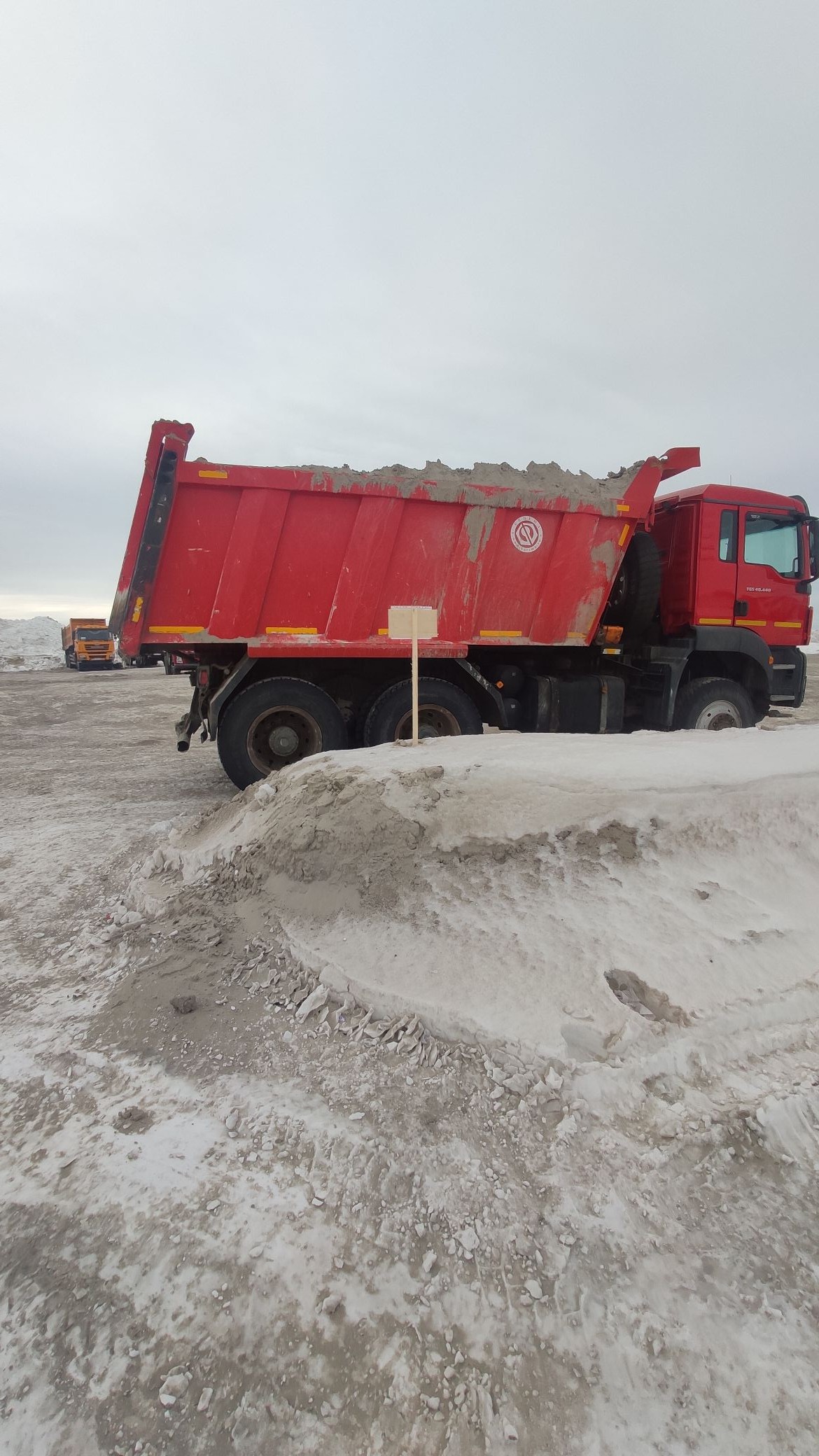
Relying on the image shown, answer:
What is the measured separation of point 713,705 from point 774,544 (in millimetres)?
1929

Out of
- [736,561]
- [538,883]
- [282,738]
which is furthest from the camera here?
[736,561]

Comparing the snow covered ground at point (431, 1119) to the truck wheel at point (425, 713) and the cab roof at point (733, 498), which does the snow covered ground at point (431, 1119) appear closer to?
→ the truck wheel at point (425, 713)

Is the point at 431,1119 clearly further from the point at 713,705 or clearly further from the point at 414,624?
the point at 713,705

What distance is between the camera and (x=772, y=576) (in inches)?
298

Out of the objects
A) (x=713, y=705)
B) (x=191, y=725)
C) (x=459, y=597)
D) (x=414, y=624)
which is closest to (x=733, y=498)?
(x=713, y=705)

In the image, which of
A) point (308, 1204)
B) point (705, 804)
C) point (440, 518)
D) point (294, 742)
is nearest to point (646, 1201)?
point (308, 1204)

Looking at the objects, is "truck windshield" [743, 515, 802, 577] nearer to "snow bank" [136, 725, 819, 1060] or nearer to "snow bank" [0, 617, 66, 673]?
"snow bank" [136, 725, 819, 1060]

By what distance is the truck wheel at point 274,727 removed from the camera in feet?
20.1

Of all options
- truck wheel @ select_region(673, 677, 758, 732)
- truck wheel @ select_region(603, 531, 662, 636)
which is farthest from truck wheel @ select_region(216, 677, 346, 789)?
truck wheel @ select_region(673, 677, 758, 732)

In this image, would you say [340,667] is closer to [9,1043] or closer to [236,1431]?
[9,1043]

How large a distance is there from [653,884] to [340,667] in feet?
13.0

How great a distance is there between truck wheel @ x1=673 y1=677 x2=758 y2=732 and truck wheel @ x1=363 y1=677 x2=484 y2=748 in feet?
7.86

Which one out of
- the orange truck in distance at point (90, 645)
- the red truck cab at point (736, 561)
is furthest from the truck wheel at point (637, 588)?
the orange truck in distance at point (90, 645)

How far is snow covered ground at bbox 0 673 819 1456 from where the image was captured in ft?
5.08
